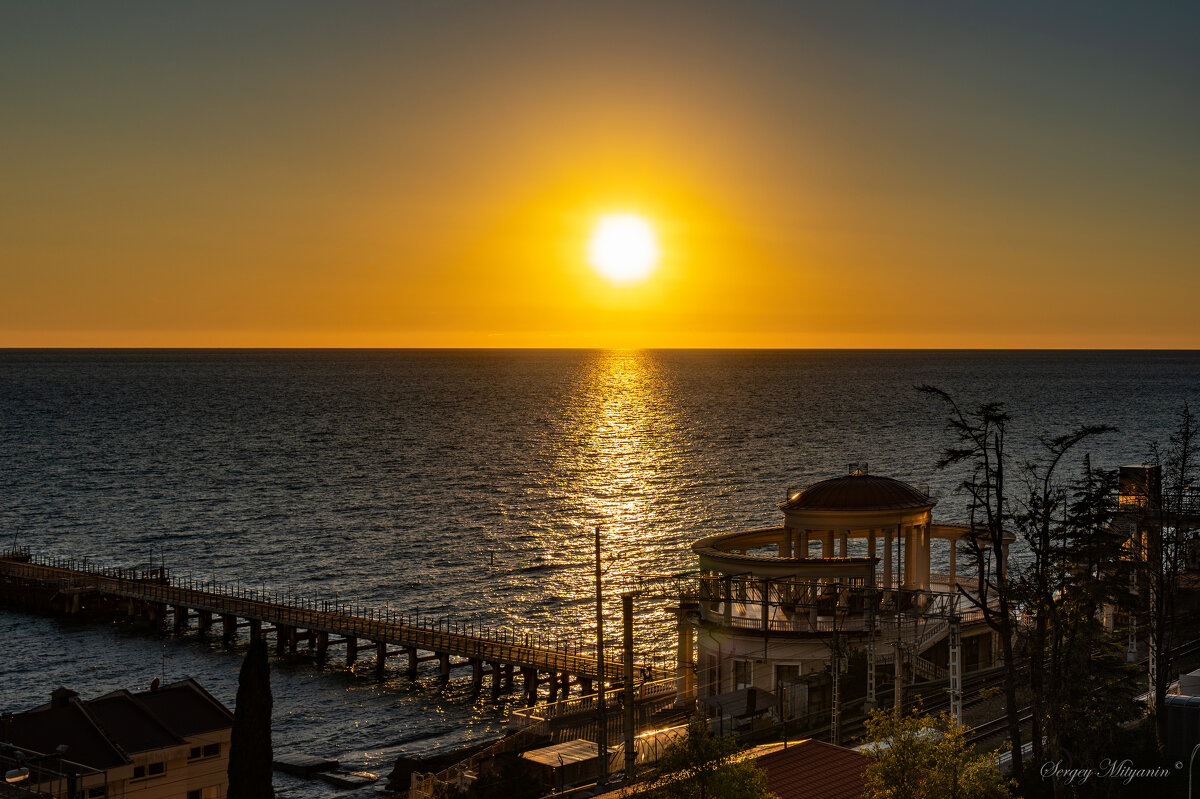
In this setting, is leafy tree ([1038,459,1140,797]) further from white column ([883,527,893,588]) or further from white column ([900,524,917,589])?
white column ([900,524,917,589])

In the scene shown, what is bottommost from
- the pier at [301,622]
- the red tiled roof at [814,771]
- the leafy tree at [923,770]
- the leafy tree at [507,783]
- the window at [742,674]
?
the pier at [301,622]

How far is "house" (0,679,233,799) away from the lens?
1628 inches

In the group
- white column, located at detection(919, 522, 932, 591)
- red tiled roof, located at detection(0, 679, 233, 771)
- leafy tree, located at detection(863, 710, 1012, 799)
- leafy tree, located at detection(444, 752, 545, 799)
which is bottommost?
leafy tree, located at detection(444, 752, 545, 799)

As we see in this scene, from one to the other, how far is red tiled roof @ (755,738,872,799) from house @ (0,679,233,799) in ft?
77.3

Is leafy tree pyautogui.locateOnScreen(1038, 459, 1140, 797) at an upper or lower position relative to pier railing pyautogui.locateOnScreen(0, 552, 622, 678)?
upper

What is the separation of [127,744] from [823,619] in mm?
27198

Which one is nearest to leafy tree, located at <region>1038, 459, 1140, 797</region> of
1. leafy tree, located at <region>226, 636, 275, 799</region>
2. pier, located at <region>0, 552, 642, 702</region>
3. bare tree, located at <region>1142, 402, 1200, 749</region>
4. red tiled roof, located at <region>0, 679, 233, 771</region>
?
bare tree, located at <region>1142, 402, 1200, 749</region>

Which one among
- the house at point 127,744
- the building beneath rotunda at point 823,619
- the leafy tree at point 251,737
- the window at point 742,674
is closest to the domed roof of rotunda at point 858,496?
the building beneath rotunda at point 823,619

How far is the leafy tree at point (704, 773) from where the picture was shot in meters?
28.7

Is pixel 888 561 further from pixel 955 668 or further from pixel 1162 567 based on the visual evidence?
pixel 955 668

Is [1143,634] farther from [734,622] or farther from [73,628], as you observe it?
[73,628]

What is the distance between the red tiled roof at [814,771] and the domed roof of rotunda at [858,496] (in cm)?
1596

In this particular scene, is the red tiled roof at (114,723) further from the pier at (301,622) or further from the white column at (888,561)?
the white column at (888,561)

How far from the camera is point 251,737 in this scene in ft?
119
